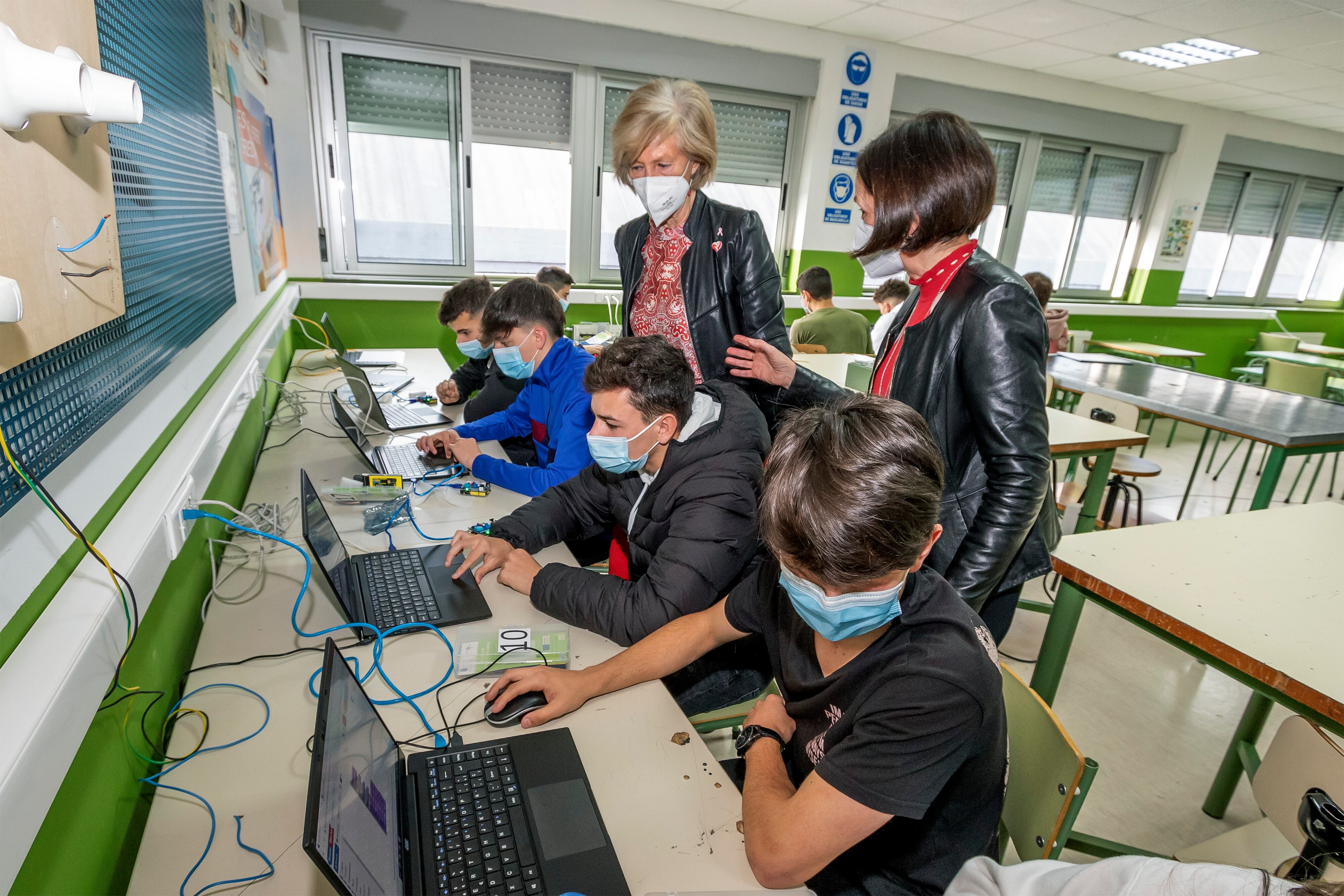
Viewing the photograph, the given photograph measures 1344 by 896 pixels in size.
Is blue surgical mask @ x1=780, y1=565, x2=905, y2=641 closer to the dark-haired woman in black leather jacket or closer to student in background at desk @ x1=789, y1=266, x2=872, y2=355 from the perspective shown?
the dark-haired woman in black leather jacket

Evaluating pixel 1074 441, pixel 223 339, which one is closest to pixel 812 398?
pixel 1074 441

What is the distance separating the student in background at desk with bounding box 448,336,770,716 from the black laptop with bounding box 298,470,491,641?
2.5 inches

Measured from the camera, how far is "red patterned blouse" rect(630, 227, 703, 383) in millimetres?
1986

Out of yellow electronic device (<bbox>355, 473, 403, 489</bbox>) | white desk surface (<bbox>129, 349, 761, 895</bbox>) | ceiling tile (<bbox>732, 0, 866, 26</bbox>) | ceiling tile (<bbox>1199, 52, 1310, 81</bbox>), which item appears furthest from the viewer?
ceiling tile (<bbox>1199, 52, 1310, 81</bbox>)

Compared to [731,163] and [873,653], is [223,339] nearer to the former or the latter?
[873,653]

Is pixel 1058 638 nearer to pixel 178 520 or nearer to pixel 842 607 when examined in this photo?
pixel 842 607

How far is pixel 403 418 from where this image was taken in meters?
2.60

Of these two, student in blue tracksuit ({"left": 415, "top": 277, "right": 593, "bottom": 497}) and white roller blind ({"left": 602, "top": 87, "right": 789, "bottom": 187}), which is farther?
white roller blind ({"left": 602, "top": 87, "right": 789, "bottom": 187})

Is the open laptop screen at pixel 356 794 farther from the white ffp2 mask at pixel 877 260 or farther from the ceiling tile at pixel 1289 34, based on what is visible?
the ceiling tile at pixel 1289 34

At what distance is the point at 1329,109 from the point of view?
5.97m

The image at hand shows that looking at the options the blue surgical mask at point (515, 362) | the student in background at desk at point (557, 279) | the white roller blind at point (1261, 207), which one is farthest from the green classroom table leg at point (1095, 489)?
the white roller blind at point (1261, 207)

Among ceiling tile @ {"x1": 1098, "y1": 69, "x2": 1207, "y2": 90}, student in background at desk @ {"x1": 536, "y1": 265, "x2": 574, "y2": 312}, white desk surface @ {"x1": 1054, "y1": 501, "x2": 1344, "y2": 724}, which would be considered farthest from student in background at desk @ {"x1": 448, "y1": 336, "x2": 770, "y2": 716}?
ceiling tile @ {"x1": 1098, "y1": 69, "x2": 1207, "y2": 90}

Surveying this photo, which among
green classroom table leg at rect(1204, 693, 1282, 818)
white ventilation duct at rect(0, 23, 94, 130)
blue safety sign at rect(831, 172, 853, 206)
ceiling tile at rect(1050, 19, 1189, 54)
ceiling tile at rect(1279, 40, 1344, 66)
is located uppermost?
ceiling tile at rect(1279, 40, 1344, 66)

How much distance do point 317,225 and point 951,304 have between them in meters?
4.00
